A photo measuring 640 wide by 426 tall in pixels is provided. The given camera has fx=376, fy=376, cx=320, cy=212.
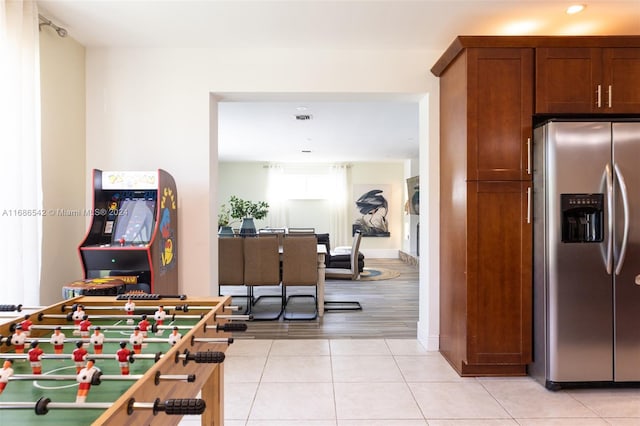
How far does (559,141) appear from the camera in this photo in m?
2.51

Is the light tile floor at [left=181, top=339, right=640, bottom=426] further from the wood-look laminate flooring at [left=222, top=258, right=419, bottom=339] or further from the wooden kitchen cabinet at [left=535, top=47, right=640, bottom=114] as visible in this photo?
the wooden kitchen cabinet at [left=535, top=47, right=640, bottom=114]

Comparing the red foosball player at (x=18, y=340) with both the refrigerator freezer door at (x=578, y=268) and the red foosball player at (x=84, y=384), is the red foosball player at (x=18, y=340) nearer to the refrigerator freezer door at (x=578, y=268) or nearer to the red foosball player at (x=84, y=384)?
the red foosball player at (x=84, y=384)

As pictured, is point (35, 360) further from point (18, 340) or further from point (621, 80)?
point (621, 80)

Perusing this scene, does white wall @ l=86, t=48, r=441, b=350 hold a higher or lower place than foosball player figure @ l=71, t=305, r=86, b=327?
higher

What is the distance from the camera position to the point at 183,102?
10.9ft

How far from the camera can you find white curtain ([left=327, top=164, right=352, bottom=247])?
9.62m

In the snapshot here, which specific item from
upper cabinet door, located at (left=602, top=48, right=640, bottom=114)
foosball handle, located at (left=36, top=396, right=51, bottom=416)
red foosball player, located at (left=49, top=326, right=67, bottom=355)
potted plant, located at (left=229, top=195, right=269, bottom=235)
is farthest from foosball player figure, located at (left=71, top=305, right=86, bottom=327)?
potted plant, located at (left=229, top=195, right=269, bottom=235)

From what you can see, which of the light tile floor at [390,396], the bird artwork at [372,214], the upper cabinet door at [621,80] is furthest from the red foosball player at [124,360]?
the bird artwork at [372,214]

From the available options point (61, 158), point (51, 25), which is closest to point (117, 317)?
point (61, 158)

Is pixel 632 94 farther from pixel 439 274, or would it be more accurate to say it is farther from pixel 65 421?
pixel 65 421

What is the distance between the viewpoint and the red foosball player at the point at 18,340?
51.7 inches

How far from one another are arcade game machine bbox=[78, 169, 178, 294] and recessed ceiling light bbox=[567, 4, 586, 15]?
3.17m

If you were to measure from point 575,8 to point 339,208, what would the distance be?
7.25 m

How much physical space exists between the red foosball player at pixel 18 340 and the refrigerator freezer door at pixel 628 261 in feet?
10.6
